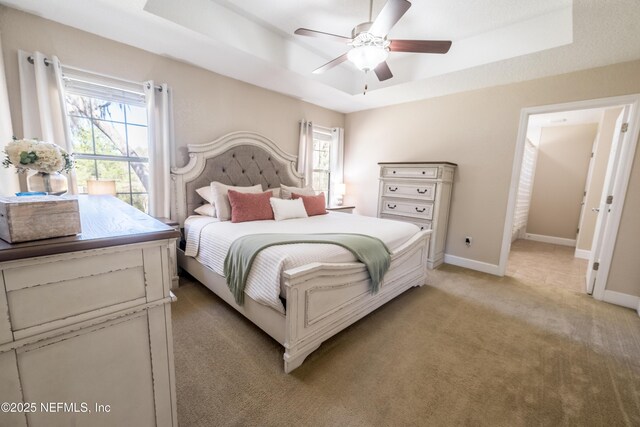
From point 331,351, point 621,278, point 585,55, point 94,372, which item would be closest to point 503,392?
point 331,351

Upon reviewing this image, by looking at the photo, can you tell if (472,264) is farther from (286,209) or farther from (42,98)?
(42,98)

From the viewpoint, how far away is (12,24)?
2.03m

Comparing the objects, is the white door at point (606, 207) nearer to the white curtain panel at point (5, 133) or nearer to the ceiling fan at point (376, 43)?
the ceiling fan at point (376, 43)

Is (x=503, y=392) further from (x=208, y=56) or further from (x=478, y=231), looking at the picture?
(x=208, y=56)

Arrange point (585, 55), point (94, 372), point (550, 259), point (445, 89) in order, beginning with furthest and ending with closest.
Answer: point (550, 259), point (445, 89), point (585, 55), point (94, 372)

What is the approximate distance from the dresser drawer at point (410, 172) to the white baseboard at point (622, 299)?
7.07 feet

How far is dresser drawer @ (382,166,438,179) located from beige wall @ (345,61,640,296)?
49 cm

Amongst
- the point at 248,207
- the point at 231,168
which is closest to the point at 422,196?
the point at 248,207

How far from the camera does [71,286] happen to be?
30.1 inches

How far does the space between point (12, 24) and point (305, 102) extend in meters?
3.13

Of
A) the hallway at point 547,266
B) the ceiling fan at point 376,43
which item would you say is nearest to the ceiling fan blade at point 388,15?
the ceiling fan at point 376,43

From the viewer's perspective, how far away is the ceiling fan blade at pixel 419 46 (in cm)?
193

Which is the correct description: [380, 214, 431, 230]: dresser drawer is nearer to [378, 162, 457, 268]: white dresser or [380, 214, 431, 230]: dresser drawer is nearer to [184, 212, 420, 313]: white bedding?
[378, 162, 457, 268]: white dresser

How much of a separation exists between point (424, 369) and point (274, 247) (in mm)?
1290
